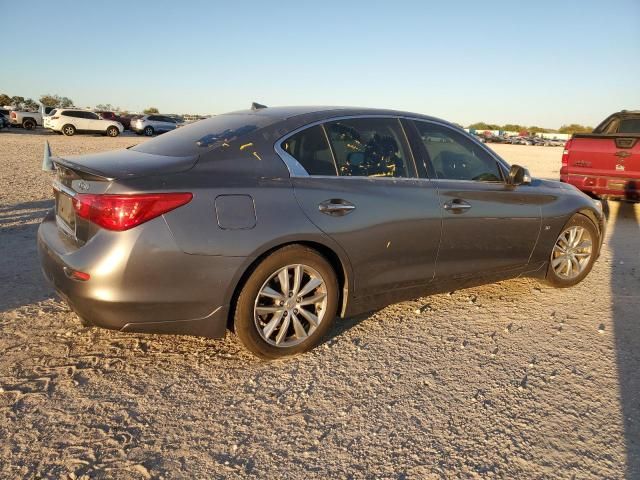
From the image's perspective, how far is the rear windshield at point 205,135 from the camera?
Answer: 3.19 m

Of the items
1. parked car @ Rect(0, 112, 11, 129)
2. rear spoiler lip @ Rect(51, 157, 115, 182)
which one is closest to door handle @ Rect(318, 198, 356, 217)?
rear spoiler lip @ Rect(51, 157, 115, 182)

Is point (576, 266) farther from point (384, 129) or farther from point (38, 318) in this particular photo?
point (38, 318)

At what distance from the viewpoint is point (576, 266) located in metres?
4.86

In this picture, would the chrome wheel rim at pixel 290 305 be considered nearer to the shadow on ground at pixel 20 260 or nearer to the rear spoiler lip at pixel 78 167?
the rear spoiler lip at pixel 78 167

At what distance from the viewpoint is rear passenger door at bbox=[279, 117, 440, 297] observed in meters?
3.22

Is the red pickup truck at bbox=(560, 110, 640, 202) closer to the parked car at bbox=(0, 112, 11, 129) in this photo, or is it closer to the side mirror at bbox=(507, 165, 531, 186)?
the side mirror at bbox=(507, 165, 531, 186)

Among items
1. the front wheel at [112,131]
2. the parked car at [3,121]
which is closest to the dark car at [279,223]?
the front wheel at [112,131]

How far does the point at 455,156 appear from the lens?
4117 millimetres

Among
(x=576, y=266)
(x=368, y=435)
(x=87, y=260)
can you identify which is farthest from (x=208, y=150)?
(x=576, y=266)

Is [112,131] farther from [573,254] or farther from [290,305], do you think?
[290,305]

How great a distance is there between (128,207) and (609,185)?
8.07 metres

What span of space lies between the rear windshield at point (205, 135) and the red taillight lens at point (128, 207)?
0.49 m

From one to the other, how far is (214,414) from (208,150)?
155cm

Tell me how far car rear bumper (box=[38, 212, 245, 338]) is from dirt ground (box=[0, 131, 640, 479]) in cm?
36
